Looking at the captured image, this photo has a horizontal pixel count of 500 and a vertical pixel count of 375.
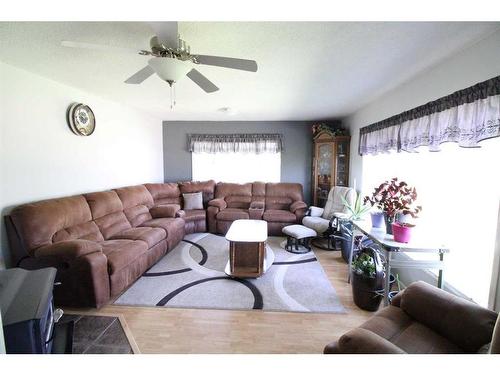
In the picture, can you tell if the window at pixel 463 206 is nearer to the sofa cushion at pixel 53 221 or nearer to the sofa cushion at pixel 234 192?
the sofa cushion at pixel 234 192

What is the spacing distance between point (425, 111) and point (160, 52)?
2.26 metres

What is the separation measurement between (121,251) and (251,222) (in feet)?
5.58

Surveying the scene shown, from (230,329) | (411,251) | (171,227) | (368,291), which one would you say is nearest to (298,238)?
(368,291)

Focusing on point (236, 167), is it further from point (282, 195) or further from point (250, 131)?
point (282, 195)

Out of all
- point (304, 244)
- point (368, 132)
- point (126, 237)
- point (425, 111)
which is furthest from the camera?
point (304, 244)

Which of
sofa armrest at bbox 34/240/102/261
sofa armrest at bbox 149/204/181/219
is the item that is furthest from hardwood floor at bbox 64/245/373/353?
sofa armrest at bbox 149/204/181/219

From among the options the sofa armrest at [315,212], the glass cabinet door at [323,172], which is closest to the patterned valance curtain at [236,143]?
the glass cabinet door at [323,172]

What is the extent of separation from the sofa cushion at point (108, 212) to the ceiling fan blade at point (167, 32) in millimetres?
2228

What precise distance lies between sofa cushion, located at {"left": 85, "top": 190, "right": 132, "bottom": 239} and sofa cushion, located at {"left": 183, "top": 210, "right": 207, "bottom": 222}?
1065mm

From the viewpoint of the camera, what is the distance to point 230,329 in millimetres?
1704

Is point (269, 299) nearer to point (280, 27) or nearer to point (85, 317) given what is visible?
point (85, 317)

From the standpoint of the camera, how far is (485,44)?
1.47 m

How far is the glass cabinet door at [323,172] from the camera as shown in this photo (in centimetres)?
436
